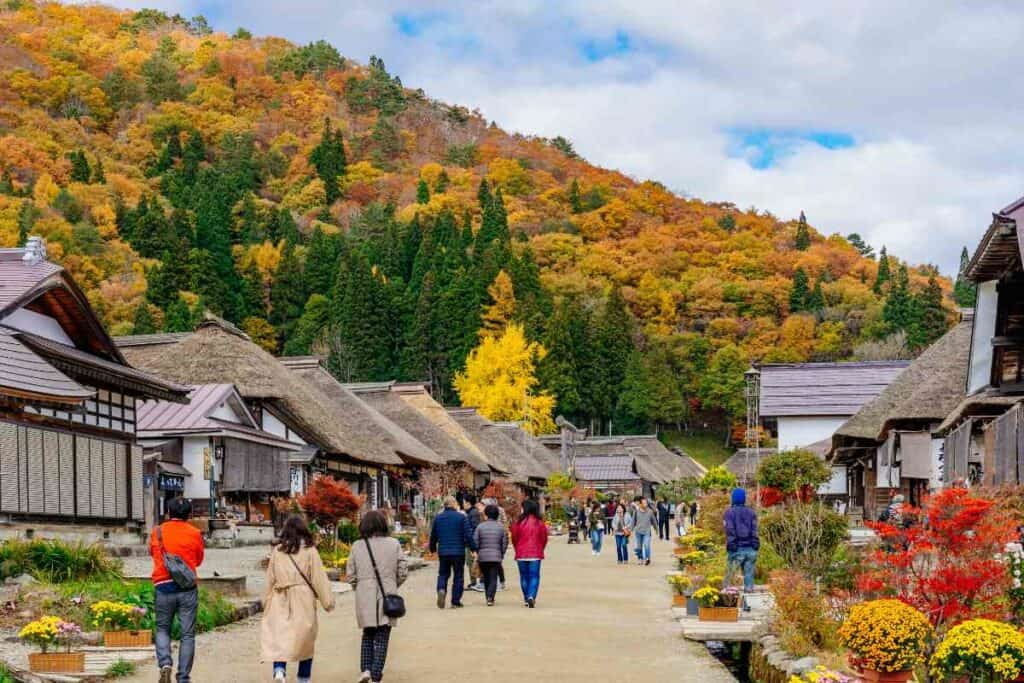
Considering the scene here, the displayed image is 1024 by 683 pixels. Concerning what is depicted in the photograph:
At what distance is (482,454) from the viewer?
184 feet

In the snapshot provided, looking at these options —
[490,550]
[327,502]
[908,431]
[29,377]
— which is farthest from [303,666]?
[908,431]

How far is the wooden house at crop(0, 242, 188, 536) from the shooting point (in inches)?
767

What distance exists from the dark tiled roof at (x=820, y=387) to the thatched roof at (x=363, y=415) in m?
12.2

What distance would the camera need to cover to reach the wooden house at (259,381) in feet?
114

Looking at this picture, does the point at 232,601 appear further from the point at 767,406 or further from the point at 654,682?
the point at 767,406

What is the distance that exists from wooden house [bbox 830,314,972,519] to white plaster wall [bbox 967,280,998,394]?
6865 millimetres

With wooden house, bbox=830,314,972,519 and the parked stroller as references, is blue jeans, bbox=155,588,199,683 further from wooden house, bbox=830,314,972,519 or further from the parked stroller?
the parked stroller

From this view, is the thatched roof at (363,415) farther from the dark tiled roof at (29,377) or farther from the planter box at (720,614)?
the planter box at (720,614)

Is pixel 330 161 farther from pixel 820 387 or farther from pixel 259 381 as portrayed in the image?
pixel 259 381

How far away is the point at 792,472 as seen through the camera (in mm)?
32062

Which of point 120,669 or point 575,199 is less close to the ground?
point 575,199

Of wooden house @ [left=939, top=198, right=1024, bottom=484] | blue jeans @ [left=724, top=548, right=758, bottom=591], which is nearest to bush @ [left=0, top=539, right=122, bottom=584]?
blue jeans @ [left=724, top=548, right=758, bottom=591]

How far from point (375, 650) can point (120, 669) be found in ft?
7.86

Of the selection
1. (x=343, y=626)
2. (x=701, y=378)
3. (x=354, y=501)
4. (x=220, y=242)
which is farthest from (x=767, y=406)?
(x=220, y=242)
